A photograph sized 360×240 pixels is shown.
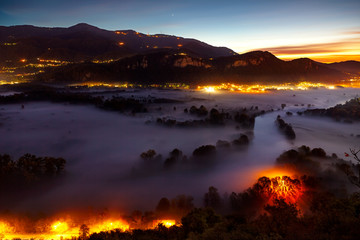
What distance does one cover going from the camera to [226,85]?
133500 millimetres

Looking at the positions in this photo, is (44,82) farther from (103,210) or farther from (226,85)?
(103,210)

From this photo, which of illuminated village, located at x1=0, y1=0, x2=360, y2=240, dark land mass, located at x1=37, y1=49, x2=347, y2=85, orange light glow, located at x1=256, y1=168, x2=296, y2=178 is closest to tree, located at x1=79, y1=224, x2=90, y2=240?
illuminated village, located at x1=0, y1=0, x2=360, y2=240

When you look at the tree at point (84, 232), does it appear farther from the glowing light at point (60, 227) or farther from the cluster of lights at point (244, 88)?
the cluster of lights at point (244, 88)

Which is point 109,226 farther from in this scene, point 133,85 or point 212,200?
point 133,85

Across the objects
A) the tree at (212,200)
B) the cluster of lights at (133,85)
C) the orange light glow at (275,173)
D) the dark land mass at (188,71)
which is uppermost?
the dark land mass at (188,71)

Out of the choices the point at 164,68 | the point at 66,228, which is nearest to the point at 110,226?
the point at 66,228

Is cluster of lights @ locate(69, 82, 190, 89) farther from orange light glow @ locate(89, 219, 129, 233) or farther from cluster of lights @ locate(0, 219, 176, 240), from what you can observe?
cluster of lights @ locate(0, 219, 176, 240)

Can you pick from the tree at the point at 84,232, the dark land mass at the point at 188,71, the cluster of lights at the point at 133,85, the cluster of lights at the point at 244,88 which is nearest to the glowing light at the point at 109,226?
the tree at the point at 84,232

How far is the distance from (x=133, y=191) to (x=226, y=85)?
117 meters

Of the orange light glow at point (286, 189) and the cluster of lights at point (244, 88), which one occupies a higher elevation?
the cluster of lights at point (244, 88)

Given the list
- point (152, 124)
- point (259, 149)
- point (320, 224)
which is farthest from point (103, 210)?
point (152, 124)

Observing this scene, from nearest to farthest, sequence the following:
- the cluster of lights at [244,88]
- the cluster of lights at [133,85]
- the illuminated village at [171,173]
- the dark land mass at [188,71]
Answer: the illuminated village at [171,173] → the cluster of lights at [244,88] → the cluster of lights at [133,85] → the dark land mass at [188,71]

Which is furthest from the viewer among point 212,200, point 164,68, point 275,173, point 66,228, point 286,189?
point 164,68

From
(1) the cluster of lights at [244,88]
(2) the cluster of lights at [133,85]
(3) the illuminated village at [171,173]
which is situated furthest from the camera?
(2) the cluster of lights at [133,85]
